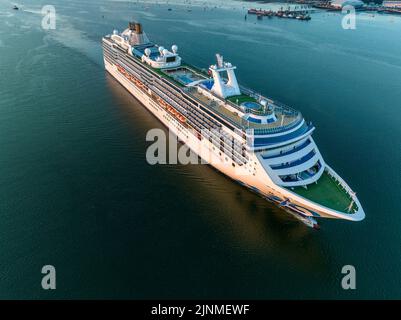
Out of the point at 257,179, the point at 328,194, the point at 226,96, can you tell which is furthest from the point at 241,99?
the point at 328,194

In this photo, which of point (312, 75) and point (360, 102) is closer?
point (360, 102)

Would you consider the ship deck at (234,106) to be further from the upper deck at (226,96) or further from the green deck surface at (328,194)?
the green deck surface at (328,194)

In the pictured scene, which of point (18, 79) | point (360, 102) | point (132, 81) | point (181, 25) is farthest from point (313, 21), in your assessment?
point (18, 79)

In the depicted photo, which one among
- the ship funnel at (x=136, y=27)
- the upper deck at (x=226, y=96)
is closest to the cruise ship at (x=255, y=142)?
the upper deck at (x=226, y=96)

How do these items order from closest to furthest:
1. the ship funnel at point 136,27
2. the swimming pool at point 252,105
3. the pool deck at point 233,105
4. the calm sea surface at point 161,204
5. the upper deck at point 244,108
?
the calm sea surface at point 161,204
the upper deck at point 244,108
the pool deck at point 233,105
the swimming pool at point 252,105
the ship funnel at point 136,27

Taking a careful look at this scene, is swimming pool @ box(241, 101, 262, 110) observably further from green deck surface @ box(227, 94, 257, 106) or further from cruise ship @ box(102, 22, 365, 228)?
green deck surface @ box(227, 94, 257, 106)

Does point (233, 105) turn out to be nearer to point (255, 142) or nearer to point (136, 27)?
point (255, 142)
